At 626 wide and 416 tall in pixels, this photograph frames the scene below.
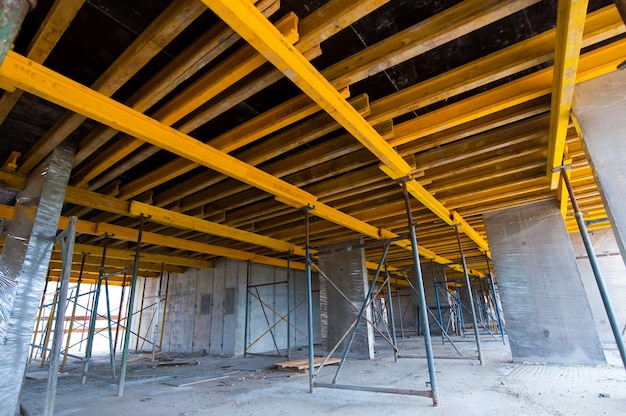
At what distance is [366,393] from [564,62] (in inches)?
177

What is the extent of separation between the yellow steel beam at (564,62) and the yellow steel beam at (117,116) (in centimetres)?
348

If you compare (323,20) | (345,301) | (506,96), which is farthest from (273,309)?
(323,20)

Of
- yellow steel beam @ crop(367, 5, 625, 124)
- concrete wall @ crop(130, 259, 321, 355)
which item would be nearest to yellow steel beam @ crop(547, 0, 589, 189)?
yellow steel beam @ crop(367, 5, 625, 124)

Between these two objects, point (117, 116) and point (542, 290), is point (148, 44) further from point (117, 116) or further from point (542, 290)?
point (542, 290)

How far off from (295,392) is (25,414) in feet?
11.0

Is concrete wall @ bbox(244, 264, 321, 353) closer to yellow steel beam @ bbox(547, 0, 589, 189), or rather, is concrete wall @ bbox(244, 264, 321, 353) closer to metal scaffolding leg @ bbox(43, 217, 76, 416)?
metal scaffolding leg @ bbox(43, 217, 76, 416)

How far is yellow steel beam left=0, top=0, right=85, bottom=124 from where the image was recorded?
88.6 inches

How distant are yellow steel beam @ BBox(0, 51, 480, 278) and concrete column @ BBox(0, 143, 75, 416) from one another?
1.64m

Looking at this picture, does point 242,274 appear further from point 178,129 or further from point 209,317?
point 178,129

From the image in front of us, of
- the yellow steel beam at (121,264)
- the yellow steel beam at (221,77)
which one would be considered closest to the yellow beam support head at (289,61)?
the yellow steel beam at (221,77)

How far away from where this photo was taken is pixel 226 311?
10688mm

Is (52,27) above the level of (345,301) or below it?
above

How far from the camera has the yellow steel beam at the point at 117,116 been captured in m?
2.55

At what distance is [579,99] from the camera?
10.8 ft
